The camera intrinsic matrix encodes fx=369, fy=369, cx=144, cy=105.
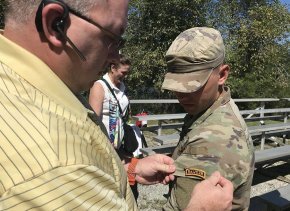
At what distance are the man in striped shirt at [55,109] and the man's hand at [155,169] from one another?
0.49 m

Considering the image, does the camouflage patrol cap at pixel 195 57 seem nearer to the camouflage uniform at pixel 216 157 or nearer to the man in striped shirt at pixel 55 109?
the camouflage uniform at pixel 216 157

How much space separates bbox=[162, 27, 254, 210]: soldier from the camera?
1.73 meters

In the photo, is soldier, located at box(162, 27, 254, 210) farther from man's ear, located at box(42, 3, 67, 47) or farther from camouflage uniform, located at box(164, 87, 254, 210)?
man's ear, located at box(42, 3, 67, 47)

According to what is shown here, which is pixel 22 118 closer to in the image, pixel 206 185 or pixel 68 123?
pixel 68 123

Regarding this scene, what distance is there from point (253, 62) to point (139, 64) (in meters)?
6.52

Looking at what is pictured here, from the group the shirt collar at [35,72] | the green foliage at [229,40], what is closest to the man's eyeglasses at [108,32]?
the shirt collar at [35,72]

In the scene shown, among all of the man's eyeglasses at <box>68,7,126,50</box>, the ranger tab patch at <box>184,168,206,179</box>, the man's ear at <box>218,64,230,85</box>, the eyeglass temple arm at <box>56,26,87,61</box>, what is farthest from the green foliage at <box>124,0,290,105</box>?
the eyeglass temple arm at <box>56,26,87,61</box>

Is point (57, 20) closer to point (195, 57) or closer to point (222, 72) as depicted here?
point (195, 57)

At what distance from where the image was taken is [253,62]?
56.7ft

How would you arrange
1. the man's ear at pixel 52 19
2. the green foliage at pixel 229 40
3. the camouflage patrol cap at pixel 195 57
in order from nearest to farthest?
the man's ear at pixel 52 19 < the camouflage patrol cap at pixel 195 57 < the green foliage at pixel 229 40

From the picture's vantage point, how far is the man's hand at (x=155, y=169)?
179 cm

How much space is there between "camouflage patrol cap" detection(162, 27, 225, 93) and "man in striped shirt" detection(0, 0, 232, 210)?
28.5 inches

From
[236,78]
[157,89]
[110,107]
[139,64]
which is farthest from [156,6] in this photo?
[110,107]

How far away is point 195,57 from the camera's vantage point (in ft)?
6.64
